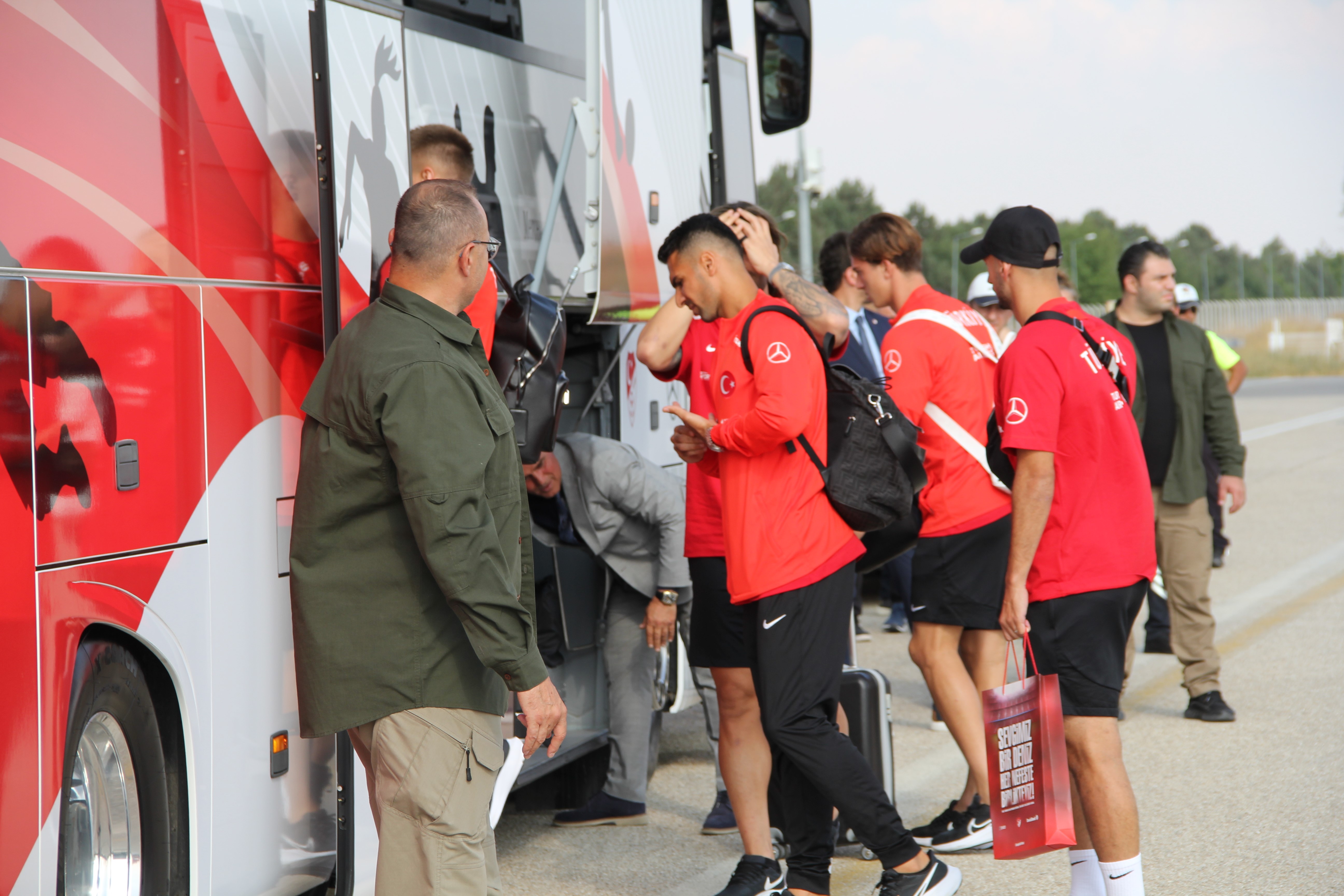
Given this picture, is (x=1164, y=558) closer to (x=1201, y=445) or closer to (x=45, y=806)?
(x=1201, y=445)

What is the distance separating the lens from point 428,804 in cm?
275

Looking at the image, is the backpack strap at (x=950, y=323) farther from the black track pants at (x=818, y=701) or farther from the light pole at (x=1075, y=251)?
the light pole at (x=1075, y=251)

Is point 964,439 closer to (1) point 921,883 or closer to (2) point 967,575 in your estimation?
(2) point 967,575

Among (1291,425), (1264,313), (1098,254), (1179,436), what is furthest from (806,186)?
(1098,254)

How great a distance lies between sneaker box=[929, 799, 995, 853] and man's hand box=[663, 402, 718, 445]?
1804mm

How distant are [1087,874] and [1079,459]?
123cm

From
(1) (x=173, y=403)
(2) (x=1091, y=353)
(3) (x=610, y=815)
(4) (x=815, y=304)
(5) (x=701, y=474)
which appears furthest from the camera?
(3) (x=610, y=815)

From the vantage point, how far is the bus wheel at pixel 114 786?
2.80 metres

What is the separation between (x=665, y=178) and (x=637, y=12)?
2.32 feet

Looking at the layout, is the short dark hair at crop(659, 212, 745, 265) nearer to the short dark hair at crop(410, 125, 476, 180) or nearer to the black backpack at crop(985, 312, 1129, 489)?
the short dark hair at crop(410, 125, 476, 180)

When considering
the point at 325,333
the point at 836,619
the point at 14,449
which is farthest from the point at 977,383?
the point at 14,449

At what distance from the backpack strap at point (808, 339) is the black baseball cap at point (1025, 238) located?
1.74 feet

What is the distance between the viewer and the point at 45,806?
2.62m

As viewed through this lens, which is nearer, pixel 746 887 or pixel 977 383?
pixel 746 887
